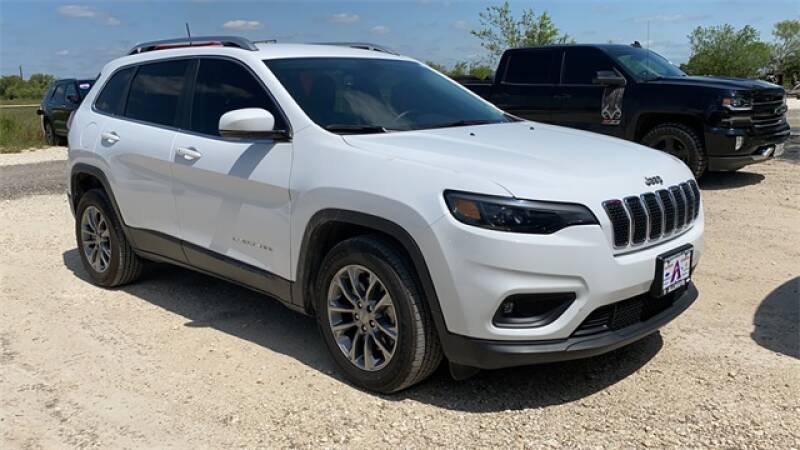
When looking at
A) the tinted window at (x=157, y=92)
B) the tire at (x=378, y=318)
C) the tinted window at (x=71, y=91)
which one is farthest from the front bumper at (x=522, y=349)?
the tinted window at (x=71, y=91)

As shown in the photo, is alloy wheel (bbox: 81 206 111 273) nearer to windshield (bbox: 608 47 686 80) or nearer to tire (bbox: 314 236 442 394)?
tire (bbox: 314 236 442 394)

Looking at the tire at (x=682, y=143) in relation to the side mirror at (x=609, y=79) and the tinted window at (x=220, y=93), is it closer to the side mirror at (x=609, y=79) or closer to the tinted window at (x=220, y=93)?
the side mirror at (x=609, y=79)

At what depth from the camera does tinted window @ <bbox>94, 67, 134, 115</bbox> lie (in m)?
5.49

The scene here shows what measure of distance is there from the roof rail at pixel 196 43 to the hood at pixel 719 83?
633cm

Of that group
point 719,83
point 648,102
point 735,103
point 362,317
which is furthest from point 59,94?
point 362,317

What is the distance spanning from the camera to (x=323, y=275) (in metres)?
3.81

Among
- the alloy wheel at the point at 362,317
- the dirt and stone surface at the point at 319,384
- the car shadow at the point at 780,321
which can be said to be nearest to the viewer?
the dirt and stone surface at the point at 319,384

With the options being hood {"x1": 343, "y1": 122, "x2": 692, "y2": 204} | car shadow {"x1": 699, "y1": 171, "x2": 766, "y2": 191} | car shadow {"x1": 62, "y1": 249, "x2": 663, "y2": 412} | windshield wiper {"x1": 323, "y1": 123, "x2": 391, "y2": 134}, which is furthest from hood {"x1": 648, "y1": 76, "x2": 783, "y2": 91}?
windshield wiper {"x1": 323, "y1": 123, "x2": 391, "y2": 134}

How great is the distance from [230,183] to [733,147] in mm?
6769

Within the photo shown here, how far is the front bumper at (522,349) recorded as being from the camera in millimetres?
3248

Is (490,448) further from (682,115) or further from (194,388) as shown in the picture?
(682,115)

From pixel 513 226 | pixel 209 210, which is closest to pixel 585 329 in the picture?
pixel 513 226

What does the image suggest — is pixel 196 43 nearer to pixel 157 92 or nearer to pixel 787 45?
pixel 157 92

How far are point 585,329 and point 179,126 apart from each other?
2.98m
